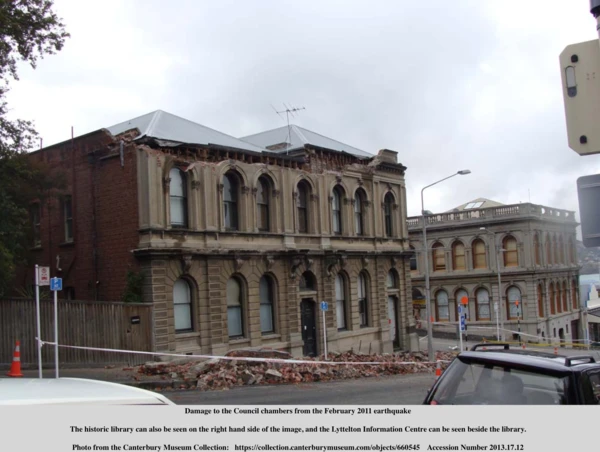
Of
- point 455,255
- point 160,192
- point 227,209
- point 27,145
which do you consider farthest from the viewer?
point 455,255

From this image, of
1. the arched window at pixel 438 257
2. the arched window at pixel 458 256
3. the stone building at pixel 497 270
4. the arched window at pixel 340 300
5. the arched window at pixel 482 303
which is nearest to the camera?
the arched window at pixel 340 300

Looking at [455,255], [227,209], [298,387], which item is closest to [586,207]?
[298,387]

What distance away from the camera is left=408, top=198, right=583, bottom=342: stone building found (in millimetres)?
53812

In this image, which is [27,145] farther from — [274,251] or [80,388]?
[80,388]

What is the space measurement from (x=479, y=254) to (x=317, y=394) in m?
42.7

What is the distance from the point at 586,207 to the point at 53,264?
26371 mm

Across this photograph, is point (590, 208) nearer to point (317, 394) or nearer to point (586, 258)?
point (317, 394)

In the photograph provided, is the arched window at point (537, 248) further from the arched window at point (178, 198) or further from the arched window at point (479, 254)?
the arched window at point (178, 198)

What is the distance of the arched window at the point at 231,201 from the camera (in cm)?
2706

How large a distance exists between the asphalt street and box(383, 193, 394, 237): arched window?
17867 millimetres

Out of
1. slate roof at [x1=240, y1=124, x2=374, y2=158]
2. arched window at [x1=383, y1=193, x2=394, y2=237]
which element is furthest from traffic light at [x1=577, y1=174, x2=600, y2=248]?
arched window at [x1=383, y1=193, x2=394, y2=237]

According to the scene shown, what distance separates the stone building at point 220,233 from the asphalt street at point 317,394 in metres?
7.40

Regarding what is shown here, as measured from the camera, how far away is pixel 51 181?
25297mm

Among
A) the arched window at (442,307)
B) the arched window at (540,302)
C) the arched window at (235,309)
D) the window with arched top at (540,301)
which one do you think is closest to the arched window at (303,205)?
the arched window at (235,309)
